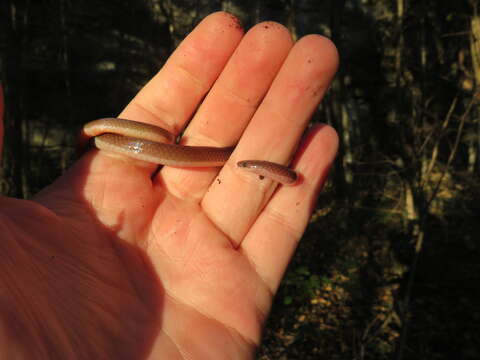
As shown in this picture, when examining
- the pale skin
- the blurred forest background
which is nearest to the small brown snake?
the pale skin

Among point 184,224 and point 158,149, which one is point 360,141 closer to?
point 158,149

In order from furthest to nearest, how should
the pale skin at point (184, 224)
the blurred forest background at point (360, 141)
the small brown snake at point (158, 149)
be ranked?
the blurred forest background at point (360, 141)
the small brown snake at point (158, 149)
the pale skin at point (184, 224)

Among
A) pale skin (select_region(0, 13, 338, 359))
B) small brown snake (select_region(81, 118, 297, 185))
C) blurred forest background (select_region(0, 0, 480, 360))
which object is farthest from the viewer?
blurred forest background (select_region(0, 0, 480, 360))

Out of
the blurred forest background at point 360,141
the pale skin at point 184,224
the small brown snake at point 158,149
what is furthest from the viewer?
the blurred forest background at point 360,141

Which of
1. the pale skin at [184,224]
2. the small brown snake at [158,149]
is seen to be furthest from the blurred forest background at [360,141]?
the small brown snake at [158,149]

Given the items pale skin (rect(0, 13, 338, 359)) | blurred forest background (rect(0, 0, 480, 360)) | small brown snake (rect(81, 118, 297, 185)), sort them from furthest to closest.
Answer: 1. blurred forest background (rect(0, 0, 480, 360))
2. small brown snake (rect(81, 118, 297, 185))
3. pale skin (rect(0, 13, 338, 359))

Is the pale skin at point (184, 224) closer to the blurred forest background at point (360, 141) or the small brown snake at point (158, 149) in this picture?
the small brown snake at point (158, 149)

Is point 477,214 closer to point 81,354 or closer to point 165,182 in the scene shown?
point 165,182

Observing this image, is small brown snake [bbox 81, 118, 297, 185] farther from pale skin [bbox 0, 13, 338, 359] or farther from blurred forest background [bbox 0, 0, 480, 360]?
blurred forest background [bbox 0, 0, 480, 360]
